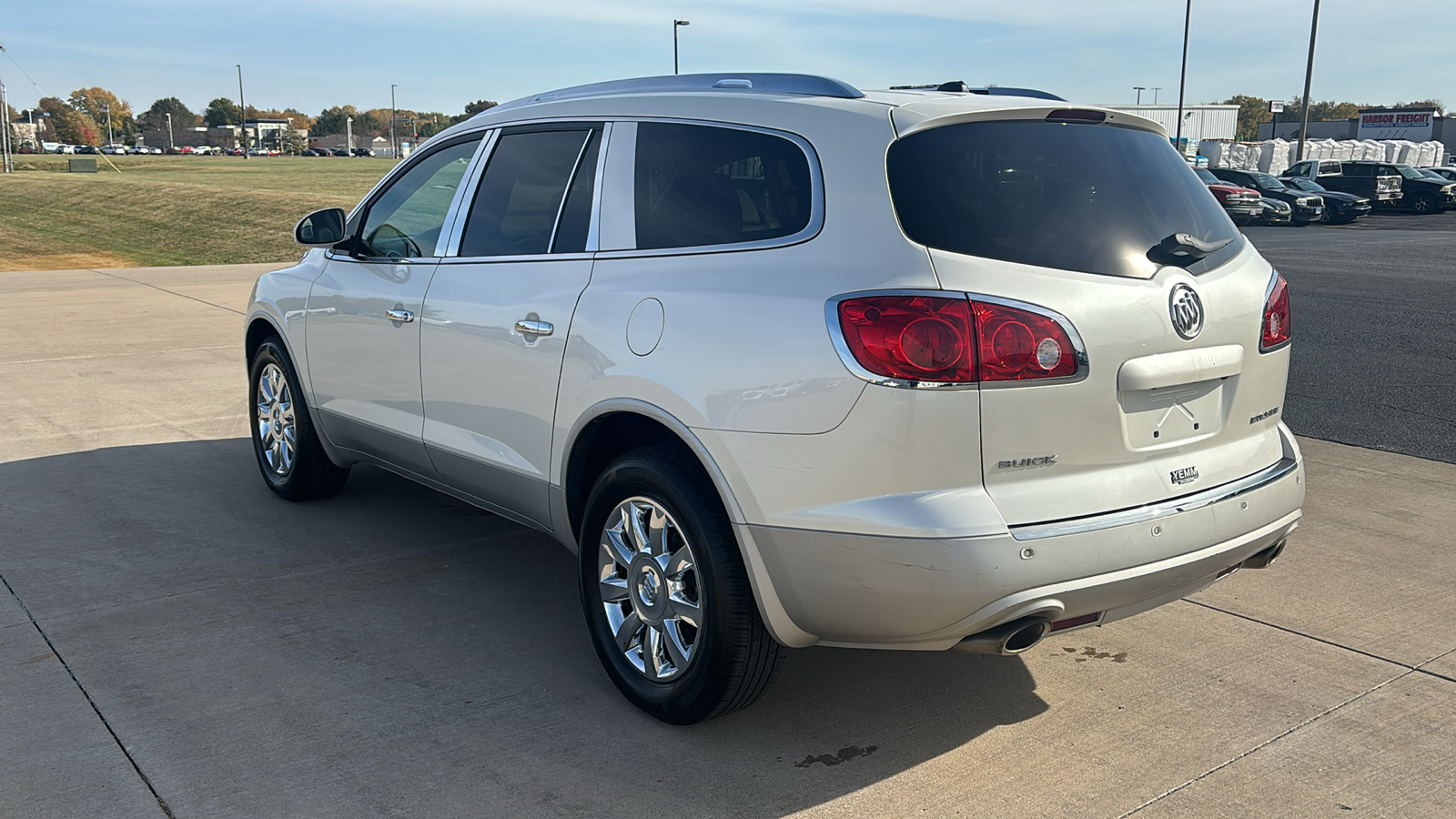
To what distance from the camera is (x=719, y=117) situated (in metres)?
3.67

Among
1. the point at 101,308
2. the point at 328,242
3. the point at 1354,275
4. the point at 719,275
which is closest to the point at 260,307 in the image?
the point at 328,242

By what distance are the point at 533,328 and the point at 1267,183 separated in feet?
119

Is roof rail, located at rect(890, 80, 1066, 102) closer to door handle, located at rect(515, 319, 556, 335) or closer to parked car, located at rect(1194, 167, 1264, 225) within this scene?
door handle, located at rect(515, 319, 556, 335)

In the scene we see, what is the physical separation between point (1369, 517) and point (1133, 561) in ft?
10.6

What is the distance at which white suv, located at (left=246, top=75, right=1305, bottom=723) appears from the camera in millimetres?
2992

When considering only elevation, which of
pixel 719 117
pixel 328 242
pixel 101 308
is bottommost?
pixel 101 308

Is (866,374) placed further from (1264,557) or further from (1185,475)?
(1264,557)

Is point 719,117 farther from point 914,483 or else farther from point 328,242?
point 328,242

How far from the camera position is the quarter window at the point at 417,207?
479 cm

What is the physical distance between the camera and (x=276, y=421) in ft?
19.9

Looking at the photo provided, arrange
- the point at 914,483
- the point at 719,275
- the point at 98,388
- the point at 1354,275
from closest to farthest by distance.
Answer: the point at 914,483 < the point at 719,275 < the point at 98,388 < the point at 1354,275

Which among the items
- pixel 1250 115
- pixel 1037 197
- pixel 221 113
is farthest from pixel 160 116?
pixel 1037 197

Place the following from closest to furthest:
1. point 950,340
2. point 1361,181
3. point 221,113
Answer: point 950,340 → point 1361,181 → point 221,113

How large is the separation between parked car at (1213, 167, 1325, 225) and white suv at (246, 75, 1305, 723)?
34221 mm
